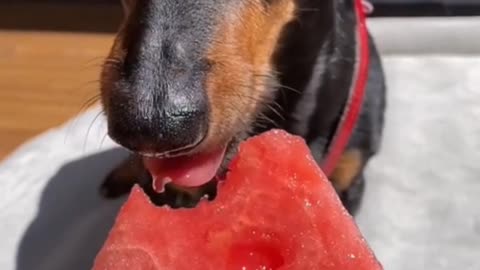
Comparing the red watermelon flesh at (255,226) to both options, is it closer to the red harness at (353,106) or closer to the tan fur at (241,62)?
the tan fur at (241,62)

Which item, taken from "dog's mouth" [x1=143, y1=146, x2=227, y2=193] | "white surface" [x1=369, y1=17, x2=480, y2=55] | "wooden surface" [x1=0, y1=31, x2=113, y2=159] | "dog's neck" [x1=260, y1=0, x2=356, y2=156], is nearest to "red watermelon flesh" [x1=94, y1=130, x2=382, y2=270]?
"dog's mouth" [x1=143, y1=146, x2=227, y2=193]

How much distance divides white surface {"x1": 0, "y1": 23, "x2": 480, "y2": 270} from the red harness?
133 millimetres

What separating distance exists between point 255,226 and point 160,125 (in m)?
0.12

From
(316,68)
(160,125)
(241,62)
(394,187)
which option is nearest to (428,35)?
(394,187)

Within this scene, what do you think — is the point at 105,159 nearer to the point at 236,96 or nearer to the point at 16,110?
the point at 16,110

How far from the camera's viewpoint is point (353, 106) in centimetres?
117

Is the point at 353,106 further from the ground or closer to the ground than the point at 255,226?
closer to the ground

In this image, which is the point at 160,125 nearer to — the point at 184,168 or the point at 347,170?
the point at 184,168

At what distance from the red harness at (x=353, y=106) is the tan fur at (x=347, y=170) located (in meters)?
0.02

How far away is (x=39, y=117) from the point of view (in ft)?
5.53

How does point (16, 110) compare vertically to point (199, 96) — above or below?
below

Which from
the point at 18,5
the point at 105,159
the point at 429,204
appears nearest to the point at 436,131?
the point at 429,204

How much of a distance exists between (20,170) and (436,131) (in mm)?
557

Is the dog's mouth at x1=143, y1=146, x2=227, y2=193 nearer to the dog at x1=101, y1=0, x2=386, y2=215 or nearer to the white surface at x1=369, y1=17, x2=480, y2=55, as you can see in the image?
the dog at x1=101, y1=0, x2=386, y2=215
